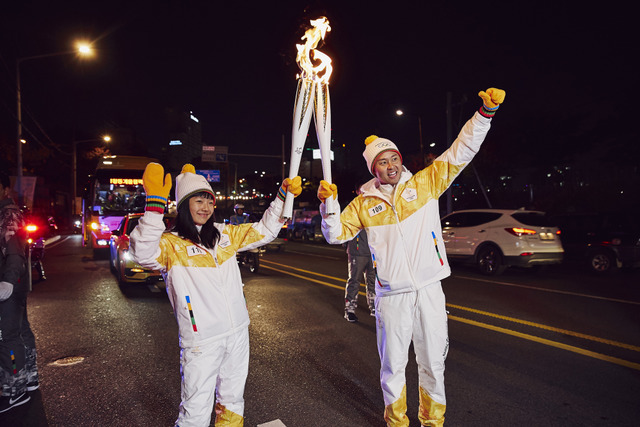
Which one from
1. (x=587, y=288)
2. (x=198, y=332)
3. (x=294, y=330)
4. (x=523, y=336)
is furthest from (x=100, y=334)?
(x=587, y=288)

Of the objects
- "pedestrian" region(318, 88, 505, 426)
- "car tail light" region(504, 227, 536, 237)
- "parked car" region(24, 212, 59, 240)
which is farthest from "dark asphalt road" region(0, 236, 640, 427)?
"car tail light" region(504, 227, 536, 237)

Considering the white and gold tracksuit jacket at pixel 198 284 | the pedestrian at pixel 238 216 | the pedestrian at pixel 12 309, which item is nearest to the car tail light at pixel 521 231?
the pedestrian at pixel 238 216

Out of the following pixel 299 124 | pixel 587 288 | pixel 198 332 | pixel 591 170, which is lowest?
pixel 587 288

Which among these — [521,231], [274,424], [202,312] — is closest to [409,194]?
[202,312]

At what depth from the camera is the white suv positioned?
32.8 feet

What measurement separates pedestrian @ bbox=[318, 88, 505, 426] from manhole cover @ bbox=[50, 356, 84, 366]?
137 inches

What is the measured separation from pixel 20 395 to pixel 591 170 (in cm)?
2588

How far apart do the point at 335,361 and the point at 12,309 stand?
10.0 feet

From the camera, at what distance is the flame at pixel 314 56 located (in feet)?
10.2

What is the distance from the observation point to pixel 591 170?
73.1 feet

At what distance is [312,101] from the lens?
9.74 feet

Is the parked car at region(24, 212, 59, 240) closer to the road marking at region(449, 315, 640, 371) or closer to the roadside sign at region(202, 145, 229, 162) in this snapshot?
the road marking at region(449, 315, 640, 371)

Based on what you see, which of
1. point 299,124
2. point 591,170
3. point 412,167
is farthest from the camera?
point 412,167

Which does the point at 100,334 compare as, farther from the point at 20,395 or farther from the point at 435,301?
the point at 435,301
